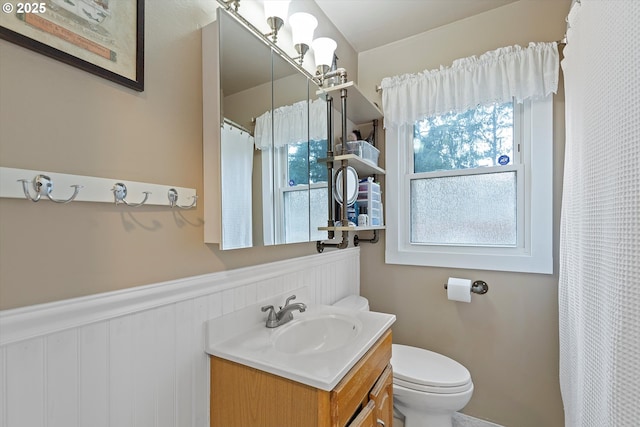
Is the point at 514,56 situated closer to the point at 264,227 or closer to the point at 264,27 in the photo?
the point at 264,27

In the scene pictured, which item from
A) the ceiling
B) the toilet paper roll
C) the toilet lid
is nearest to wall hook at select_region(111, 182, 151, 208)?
the toilet lid

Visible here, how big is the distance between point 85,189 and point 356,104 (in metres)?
1.47

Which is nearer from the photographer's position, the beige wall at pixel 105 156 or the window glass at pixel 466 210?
the beige wall at pixel 105 156

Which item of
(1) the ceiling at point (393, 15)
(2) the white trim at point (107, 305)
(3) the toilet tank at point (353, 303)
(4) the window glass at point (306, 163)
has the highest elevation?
(1) the ceiling at point (393, 15)

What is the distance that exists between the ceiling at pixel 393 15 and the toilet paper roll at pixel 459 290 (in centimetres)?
165

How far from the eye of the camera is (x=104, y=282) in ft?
2.23

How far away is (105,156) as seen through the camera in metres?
0.69

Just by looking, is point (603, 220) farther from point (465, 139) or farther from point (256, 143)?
point (256, 143)

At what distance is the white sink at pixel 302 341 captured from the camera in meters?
0.78

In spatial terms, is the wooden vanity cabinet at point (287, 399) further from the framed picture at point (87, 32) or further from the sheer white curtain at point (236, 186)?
the framed picture at point (87, 32)

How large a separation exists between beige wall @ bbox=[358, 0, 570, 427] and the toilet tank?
0.87ft

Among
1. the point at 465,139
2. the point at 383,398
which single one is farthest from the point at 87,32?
the point at 465,139

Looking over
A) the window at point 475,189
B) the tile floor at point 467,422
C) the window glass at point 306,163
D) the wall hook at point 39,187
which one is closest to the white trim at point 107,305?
the wall hook at point 39,187

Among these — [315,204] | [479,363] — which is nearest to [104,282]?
[315,204]
